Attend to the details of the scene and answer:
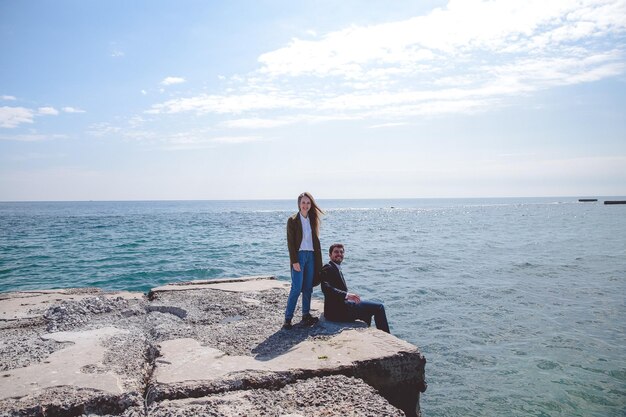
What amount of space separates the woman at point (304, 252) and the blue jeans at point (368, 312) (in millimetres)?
529

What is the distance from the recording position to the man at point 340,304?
547cm

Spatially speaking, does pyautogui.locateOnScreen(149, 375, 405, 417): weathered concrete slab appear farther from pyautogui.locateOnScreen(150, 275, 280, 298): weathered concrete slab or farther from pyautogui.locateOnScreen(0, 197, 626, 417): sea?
pyautogui.locateOnScreen(150, 275, 280, 298): weathered concrete slab

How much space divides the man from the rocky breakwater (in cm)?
17

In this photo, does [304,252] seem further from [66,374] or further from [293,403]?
[66,374]

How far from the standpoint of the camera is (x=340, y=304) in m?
5.46

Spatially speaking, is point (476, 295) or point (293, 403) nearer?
point (293, 403)

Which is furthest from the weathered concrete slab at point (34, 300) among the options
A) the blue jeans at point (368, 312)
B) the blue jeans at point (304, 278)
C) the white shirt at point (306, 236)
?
the blue jeans at point (368, 312)

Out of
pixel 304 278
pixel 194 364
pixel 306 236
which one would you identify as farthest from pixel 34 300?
pixel 306 236

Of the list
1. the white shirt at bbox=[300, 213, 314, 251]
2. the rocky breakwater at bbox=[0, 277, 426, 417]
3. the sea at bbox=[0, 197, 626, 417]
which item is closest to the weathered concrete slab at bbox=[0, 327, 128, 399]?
the rocky breakwater at bbox=[0, 277, 426, 417]

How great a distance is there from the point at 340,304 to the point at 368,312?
450mm

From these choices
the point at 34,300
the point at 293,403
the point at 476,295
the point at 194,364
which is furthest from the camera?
the point at 476,295

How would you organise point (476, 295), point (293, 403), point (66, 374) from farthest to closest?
point (476, 295) < point (66, 374) < point (293, 403)

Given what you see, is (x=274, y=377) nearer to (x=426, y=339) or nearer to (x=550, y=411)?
(x=550, y=411)

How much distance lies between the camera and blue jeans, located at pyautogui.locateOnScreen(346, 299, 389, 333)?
5.53m
